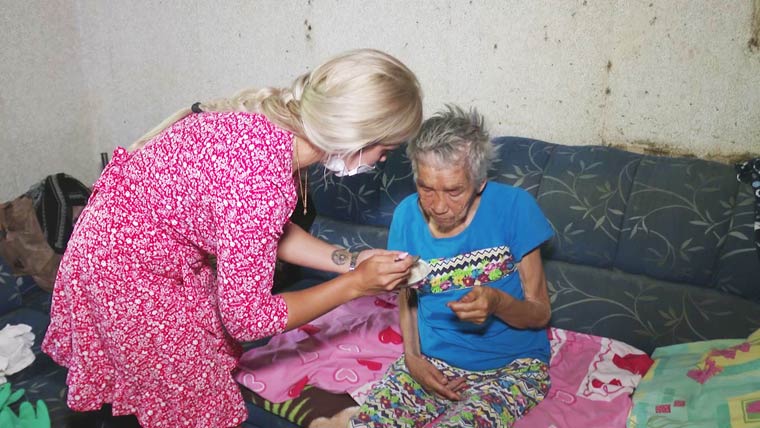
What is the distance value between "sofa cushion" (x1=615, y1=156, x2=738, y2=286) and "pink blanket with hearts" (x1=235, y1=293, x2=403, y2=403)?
85cm

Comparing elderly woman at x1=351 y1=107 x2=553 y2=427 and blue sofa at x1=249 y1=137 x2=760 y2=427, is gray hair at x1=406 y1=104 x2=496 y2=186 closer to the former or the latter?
elderly woman at x1=351 y1=107 x2=553 y2=427

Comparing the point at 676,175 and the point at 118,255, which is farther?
the point at 676,175

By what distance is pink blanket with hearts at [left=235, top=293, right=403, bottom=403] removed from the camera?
6.21ft

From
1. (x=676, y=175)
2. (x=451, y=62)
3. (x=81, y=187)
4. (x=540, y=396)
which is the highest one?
(x=451, y=62)

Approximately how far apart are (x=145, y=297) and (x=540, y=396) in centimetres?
110

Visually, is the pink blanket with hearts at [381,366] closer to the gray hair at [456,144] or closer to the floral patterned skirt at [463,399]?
the floral patterned skirt at [463,399]

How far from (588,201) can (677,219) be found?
273 millimetres

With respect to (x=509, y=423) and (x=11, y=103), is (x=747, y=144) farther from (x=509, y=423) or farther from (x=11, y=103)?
(x=11, y=103)

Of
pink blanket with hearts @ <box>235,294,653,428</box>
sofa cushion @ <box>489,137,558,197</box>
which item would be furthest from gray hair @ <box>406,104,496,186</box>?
pink blanket with hearts @ <box>235,294,653,428</box>

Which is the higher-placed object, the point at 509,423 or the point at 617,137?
the point at 617,137

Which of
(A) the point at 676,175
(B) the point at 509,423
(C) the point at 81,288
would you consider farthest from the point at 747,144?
(C) the point at 81,288

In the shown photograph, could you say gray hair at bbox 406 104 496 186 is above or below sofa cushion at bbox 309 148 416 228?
above

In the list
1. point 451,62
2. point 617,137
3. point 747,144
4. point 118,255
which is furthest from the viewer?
point 451,62

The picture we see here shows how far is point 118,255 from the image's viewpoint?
1392 mm
